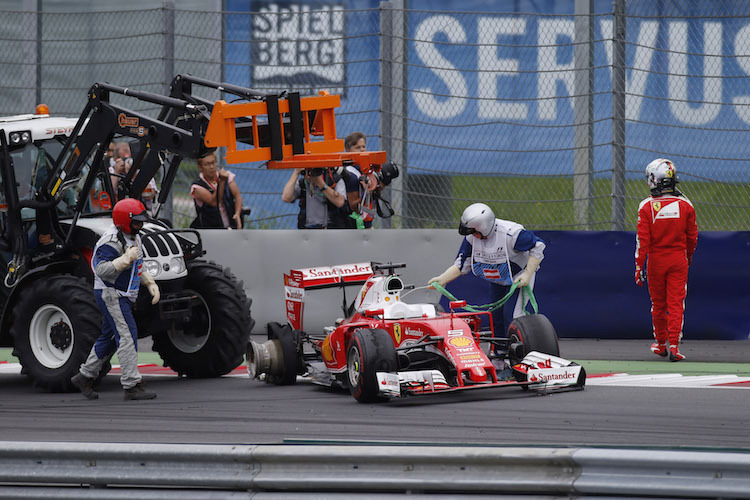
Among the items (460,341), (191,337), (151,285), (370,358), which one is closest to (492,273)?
(460,341)

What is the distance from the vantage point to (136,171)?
11.9 metres

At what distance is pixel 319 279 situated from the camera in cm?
1157

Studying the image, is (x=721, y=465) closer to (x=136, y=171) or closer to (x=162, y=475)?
(x=162, y=475)

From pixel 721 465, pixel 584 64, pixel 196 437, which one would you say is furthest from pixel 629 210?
pixel 721 465

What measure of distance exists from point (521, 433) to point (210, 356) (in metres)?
4.16

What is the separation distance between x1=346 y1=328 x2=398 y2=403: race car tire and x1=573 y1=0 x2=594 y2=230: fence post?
4679 millimetres

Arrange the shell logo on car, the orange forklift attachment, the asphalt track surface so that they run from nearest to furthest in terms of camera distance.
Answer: the asphalt track surface, the shell logo on car, the orange forklift attachment

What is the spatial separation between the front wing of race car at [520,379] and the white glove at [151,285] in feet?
6.63

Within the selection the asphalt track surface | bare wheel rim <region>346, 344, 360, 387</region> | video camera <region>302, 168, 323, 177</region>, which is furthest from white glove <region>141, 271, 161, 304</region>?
video camera <region>302, 168, 323, 177</region>

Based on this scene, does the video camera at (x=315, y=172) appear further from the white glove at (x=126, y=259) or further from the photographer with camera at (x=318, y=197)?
the white glove at (x=126, y=259)

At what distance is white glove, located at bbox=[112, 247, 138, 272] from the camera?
34.7 ft

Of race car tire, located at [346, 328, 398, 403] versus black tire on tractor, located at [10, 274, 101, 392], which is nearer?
race car tire, located at [346, 328, 398, 403]

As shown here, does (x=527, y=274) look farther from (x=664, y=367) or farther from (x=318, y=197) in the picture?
(x=318, y=197)

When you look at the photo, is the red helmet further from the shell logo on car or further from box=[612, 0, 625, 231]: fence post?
box=[612, 0, 625, 231]: fence post
